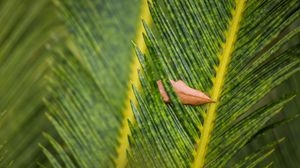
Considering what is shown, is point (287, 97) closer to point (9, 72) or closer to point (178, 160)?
point (178, 160)

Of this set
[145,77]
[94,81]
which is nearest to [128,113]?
[94,81]

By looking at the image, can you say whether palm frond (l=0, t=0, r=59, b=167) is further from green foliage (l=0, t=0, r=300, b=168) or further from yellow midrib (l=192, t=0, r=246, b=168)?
yellow midrib (l=192, t=0, r=246, b=168)

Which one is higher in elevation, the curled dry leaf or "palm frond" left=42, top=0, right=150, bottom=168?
"palm frond" left=42, top=0, right=150, bottom=168

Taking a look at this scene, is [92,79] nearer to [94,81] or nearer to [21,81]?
[94,81]

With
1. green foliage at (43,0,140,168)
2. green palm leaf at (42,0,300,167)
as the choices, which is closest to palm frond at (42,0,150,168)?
green foliage at (43,0,140,168)

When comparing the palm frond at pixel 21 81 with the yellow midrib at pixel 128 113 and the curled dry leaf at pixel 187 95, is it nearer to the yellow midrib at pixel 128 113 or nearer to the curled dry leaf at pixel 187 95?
the yellow midrib at pixel 128 113

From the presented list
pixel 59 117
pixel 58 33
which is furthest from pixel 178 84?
pixel 58 33
